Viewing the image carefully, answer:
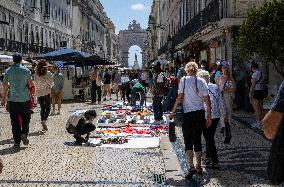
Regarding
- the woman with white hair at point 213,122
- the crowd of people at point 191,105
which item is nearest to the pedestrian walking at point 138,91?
the crowd of people at point 191,105

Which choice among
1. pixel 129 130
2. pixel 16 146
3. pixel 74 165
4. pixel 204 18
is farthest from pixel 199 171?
pixel 204 18

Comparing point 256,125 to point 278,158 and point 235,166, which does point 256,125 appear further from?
point 278,158

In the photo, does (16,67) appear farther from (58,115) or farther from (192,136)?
(58,115)

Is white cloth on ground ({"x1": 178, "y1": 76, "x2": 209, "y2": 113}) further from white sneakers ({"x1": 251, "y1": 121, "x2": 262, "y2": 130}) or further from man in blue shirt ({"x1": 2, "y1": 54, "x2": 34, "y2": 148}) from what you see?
white sneakers ({"x1": 251, "y1": 121, "x2": 262, "y2": 130})

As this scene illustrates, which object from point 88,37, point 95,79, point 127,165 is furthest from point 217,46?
point 88,37

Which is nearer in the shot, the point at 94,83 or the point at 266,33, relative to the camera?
the point at 266,33

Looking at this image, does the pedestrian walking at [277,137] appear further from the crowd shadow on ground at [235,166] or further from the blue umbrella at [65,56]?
the blue umbrella at [65,56]

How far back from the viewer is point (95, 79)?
21703mm

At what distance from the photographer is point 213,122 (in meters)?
7.39

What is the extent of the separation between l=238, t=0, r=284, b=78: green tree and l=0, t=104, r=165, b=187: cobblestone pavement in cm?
638

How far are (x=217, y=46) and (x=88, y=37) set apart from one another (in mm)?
56209

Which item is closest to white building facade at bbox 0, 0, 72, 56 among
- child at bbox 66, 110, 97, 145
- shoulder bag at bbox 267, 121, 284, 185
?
child at bbox 66, 110, 97, 145

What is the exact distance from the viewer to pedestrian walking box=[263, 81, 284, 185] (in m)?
3.16

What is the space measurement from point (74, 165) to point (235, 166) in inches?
90.1
